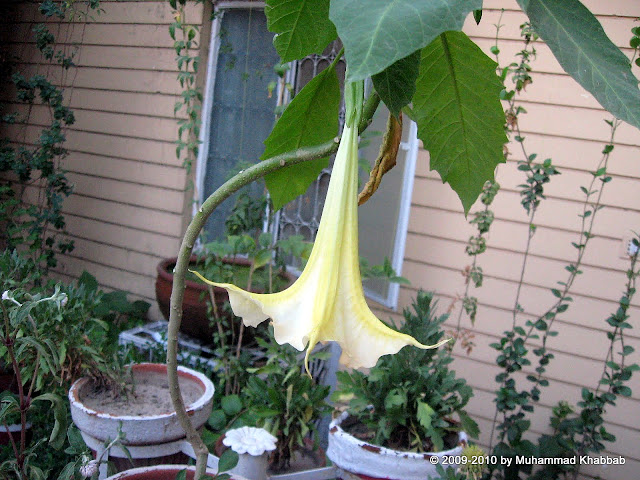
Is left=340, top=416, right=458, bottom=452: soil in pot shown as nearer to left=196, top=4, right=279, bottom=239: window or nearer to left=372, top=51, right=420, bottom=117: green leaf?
left=372, top=51, right=420, bottom=117: green leaf

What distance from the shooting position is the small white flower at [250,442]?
1.27 meters

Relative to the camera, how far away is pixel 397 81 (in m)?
0.48

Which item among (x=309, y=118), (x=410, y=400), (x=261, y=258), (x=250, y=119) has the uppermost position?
(x=250, y=119)

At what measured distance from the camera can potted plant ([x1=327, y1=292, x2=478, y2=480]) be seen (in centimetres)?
144

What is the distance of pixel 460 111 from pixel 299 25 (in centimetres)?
21

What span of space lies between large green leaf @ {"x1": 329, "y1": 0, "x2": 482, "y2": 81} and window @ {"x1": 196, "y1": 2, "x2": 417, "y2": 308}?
2321 millimetres

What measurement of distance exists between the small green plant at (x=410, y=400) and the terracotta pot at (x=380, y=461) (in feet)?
0.29

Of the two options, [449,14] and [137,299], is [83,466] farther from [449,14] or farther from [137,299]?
[137,299]

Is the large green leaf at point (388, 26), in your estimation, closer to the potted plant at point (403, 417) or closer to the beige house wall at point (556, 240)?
the potted plant at point (403, 417)

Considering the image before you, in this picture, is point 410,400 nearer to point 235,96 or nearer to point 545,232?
point 545,232

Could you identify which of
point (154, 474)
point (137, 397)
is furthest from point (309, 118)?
point (137, 397)

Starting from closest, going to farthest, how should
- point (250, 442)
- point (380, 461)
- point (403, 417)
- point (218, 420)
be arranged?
point (250, 442)
point (380, 461)
point (403, 417)
point (218, 420)

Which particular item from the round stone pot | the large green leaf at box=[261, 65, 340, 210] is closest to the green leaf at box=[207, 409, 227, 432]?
the round stone pot

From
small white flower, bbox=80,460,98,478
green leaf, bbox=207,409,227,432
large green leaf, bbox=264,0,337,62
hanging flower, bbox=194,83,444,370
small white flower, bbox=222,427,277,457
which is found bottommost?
green leaf, bbox=207,409,227,432
